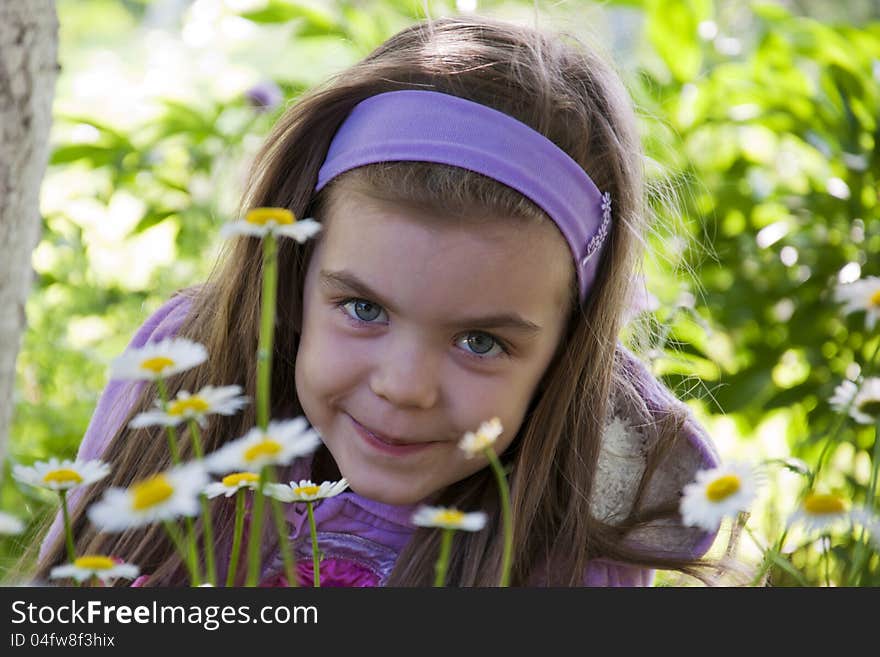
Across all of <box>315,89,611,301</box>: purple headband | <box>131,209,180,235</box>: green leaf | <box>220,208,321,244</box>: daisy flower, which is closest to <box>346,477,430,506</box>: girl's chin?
<box>315,89,611,301</box>: purple headband

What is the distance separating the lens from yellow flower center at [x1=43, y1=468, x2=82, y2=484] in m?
0.55

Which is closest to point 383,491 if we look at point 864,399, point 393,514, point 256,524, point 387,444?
point 387,444

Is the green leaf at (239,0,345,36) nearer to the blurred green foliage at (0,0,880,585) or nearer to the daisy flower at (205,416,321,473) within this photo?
the blurred green foliage at (0,0,880,585)

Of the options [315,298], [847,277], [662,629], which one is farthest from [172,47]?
[662,629]

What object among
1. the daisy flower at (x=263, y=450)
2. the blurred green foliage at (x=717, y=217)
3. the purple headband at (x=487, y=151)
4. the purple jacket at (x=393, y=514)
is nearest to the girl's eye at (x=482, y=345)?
the purple headband at (x=487, y=151)

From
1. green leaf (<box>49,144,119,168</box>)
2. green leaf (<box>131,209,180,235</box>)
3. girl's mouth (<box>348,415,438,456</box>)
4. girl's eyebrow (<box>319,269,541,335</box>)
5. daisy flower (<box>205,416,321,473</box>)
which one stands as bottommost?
girl's mouth (<box>348,415,438,456</box>)

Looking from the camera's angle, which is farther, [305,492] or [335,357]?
[335,357]

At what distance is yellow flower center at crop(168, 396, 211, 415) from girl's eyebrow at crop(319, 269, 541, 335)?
15.7 inches

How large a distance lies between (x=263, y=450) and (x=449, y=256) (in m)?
0.47

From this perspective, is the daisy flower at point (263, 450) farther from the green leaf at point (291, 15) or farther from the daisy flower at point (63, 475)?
the green leaf at point (291, 15)

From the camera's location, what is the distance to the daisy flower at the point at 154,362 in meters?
0.51

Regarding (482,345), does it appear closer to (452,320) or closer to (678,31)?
(452,320)

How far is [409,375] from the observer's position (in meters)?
0.88

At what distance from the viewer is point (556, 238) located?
982 mm
